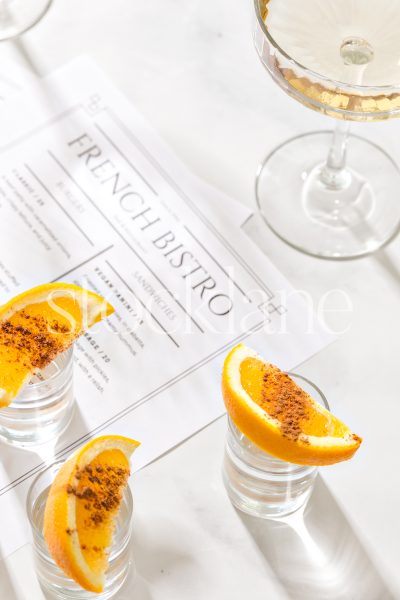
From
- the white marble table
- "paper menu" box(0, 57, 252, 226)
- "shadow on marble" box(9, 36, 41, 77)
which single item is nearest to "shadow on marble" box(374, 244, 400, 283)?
the white marble table

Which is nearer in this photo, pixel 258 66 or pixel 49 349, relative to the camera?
pixel 49 349

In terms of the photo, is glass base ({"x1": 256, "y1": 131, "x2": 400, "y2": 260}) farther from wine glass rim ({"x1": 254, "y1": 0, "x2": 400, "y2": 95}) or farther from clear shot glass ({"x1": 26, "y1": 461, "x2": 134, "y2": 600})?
clear shot glass ({"x1": 26, "y1": 461, "x2": 134, "y2": 600})

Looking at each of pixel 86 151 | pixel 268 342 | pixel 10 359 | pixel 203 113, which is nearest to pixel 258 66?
pixel 203 113

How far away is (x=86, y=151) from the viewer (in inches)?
35.6

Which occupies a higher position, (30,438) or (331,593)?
(30,438)

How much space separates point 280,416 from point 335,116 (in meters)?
0.23

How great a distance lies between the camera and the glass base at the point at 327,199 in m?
0.88

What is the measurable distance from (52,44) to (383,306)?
42cm

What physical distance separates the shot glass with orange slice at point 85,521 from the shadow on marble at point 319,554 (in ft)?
0.37

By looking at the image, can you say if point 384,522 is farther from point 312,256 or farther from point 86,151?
point 86,151

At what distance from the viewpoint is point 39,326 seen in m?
0.73

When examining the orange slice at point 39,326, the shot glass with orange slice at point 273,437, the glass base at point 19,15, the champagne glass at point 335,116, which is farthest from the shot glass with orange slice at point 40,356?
the glass base at point 19,15

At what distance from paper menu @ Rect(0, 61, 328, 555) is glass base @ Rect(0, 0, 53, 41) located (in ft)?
0.26

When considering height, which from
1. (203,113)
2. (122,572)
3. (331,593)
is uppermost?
(203,113)
